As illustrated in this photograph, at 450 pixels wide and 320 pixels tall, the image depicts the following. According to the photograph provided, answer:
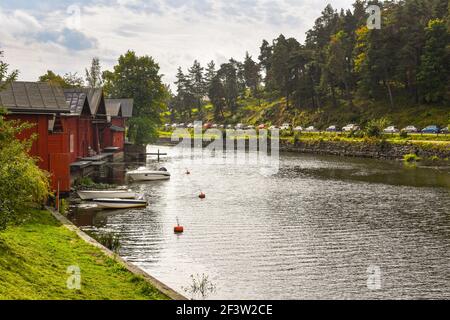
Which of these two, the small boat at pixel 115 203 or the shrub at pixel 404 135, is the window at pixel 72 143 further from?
the shrub at pixel 404 135

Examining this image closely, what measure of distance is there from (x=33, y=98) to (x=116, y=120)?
153ft

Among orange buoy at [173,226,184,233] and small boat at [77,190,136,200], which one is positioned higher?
small boat at [77,190,136,200]

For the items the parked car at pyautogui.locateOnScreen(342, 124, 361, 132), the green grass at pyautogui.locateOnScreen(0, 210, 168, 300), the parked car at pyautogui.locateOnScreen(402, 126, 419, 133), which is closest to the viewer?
the green grass at pyautogui.locateOnScreen(0, 210, 168, 300)

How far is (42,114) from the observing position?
33.7m

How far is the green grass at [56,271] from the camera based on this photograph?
1377 cm

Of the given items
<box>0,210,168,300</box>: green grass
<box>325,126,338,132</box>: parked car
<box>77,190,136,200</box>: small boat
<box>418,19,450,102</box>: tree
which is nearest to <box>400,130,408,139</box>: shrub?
<box>418,19,450,102</box>: tree

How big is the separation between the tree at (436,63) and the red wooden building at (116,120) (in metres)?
47.6

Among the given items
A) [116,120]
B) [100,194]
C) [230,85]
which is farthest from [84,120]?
[230,85]

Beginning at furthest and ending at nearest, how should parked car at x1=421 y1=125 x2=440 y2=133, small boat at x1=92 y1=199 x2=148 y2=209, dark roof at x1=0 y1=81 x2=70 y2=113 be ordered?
1. parked car at x1=421 y1=125 x2=440 y2=133
2. small boat at x1=92 y1=199 x2=148 y2=209
3. dark roof at x1=0 y1=81 x2=70 y2=113

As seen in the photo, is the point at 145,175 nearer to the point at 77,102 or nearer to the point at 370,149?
the point at 77,102

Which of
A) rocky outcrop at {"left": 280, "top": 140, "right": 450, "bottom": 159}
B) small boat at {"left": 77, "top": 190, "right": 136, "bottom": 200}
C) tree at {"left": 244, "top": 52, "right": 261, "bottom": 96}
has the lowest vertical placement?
small boat at {"left": 77, "top": 190, "right": 136, "bottom": 200}

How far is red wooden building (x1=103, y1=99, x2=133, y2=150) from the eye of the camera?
73.9 metres

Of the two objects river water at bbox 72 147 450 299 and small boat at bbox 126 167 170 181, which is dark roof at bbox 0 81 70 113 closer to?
river water at bbox 72 147 450 299

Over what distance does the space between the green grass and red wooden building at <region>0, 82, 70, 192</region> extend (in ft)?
40.0
